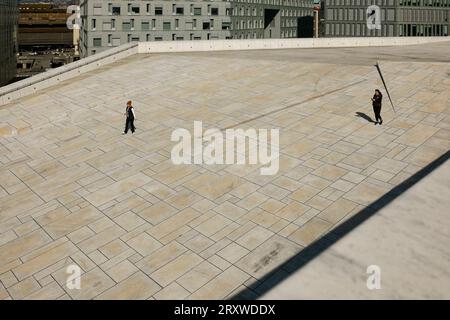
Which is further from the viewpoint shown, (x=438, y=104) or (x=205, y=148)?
(x=438, y=104)

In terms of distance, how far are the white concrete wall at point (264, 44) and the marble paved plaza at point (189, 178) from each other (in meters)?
12.0

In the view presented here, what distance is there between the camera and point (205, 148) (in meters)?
15.6

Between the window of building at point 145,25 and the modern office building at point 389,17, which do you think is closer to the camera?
the window of building at point 145,25

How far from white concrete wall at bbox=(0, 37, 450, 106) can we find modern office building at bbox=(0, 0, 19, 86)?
4490 centimetres

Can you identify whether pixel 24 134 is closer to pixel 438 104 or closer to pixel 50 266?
pixel 50 266

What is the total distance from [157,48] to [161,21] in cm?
4502

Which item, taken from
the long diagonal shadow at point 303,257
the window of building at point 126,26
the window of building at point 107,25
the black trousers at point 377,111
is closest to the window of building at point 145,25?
the window of building at point 126,26

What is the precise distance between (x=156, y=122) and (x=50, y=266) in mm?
9931

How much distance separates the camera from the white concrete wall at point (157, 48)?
2473 cm

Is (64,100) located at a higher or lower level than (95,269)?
higher

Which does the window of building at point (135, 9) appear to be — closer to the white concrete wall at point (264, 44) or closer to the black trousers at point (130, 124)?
the white concrete wall at point (264, 44)
